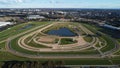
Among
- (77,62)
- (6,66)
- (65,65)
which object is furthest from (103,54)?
(6,66)

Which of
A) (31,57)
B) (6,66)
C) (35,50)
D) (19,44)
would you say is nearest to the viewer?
(6,66)

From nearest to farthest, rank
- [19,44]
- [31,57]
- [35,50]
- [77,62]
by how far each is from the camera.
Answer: [77,62], [31,57], [35,50], [19,44]

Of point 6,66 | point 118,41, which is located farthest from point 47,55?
point 118,41

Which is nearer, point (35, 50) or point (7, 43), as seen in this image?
point (35, 50)

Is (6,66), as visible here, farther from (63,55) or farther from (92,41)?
(92,41)

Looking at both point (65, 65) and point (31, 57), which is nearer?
point (65, 65)

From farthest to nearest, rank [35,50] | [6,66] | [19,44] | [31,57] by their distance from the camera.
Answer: [19,44]
[35,50]
[31,57]
[6,66]

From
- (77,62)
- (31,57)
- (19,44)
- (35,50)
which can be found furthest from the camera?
(19,44)

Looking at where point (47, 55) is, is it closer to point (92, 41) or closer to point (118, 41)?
point (92, 41)
